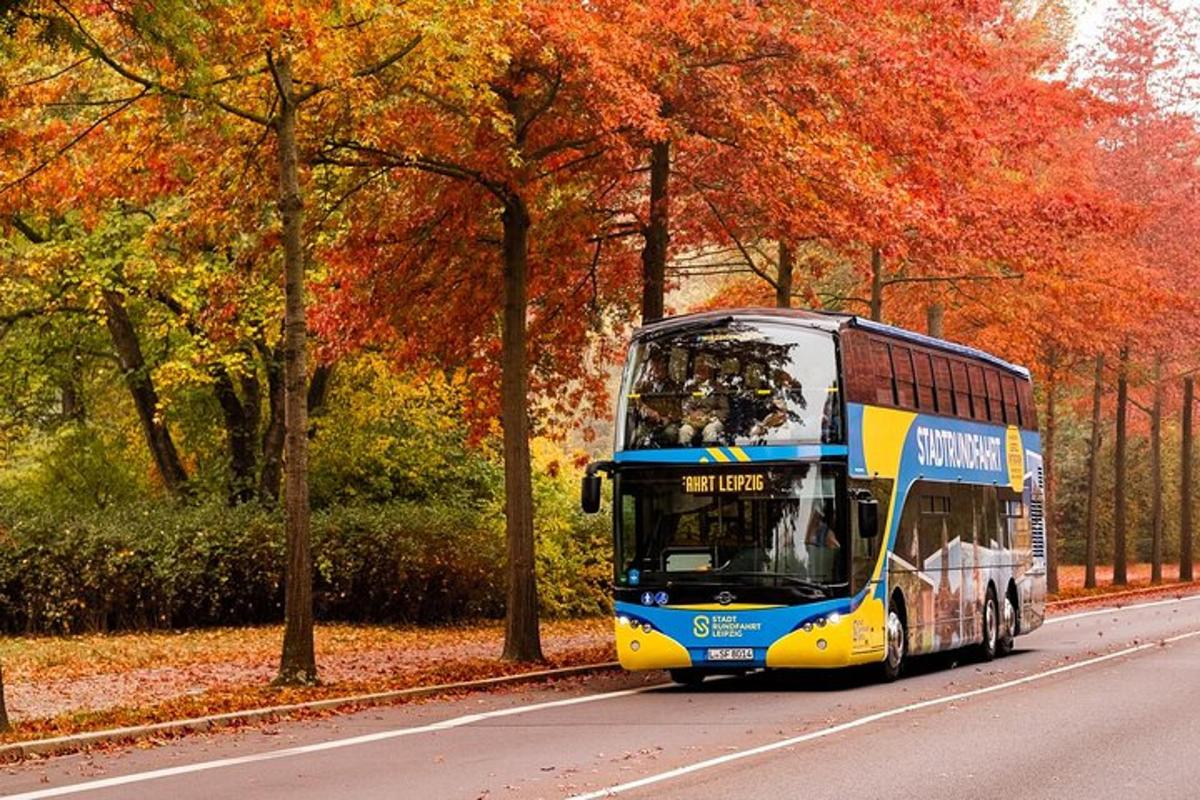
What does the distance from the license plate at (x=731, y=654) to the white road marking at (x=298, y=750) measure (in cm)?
108

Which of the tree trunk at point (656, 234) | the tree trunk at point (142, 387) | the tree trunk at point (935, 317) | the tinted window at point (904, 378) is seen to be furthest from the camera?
the tree trunk at point (935, 317)

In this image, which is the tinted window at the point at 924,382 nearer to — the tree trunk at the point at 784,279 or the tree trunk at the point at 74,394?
the tree trunk at the point at 784,279

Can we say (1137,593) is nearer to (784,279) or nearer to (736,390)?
(784,279)

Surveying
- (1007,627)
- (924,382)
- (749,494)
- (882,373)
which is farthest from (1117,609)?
(749,494)

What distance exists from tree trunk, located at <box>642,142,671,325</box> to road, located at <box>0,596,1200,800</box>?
6.41 m

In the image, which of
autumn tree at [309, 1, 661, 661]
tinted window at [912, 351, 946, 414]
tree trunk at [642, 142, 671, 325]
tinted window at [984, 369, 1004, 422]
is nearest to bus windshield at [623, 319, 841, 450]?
autumn tree at [309, 1, 661, 661]

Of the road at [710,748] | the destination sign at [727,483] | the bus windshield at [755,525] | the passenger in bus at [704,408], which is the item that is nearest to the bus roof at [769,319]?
the passenger in bus at [704,408]

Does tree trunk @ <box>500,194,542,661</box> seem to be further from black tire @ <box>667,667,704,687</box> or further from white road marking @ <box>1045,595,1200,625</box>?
white road marking @ <box>1045,595,1200,625</box>

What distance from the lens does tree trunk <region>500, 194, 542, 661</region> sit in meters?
24.0

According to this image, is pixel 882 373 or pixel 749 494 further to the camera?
pixel 882 373

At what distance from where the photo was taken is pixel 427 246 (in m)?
26.3

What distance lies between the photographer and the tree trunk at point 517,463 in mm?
24000

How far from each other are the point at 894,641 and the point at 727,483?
353 centimetres

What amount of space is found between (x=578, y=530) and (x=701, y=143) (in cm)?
1330
